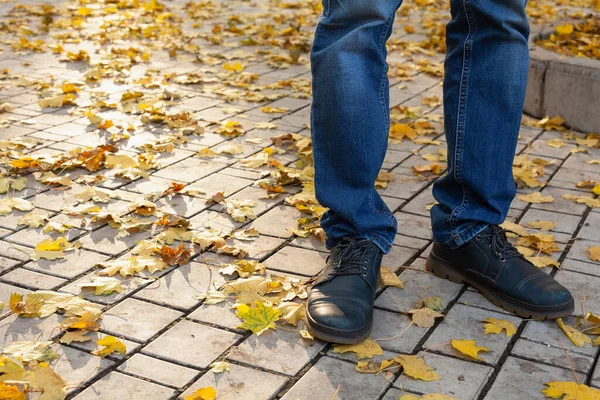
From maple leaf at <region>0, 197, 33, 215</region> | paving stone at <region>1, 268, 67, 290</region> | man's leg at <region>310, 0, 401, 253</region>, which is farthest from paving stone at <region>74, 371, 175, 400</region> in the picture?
maple leaf at <region>0, 197, 33, 215</region>

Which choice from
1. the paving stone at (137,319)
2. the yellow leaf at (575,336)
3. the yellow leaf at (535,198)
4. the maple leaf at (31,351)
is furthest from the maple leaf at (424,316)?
the yellow leaf at (535,198)

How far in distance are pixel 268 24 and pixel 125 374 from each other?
5.48 metres

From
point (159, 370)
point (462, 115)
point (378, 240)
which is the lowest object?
point (159, 370)

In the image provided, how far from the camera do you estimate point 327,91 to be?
7.66 ft

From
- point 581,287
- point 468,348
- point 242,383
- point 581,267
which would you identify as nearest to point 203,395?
point 242,383

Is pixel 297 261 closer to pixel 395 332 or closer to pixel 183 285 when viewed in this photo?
pixel 183 285

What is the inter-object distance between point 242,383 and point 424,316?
644 millimetres

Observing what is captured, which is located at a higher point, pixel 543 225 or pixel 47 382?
pixel 47 382

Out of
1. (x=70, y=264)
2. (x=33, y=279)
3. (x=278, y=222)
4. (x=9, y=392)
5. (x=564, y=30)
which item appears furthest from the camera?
(x=564, y=30)

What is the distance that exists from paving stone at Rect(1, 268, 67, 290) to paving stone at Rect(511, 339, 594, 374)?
1.45m

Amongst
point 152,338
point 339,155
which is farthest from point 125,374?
point 339,155

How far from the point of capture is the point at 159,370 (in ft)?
7.02

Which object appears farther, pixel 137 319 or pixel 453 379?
pixel 137 319

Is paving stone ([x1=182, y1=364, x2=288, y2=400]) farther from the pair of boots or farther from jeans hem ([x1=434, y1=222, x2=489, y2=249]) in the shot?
jeans hem ([x1=434, y1=222, x2=489, y2=249])
